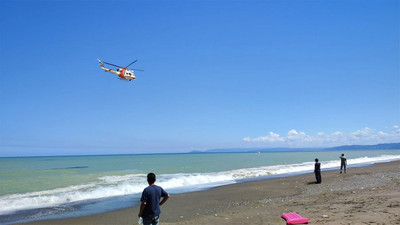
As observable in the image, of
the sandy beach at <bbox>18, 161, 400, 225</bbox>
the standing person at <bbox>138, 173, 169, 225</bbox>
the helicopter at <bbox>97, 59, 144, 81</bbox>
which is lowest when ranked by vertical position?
the sandy beach at <bbox>18, 161, 400, 225</bbox>

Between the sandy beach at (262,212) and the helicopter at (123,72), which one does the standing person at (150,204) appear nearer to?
the sandy beach at (262,212)

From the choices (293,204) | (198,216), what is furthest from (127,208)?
(293,204)

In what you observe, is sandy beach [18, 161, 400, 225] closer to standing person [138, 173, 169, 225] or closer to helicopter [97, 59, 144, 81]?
standing person [138, 173, 169, 225]

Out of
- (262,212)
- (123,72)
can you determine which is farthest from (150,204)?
(123,72)

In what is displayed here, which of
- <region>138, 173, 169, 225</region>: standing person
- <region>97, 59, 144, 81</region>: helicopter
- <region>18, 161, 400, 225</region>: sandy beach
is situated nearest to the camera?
<region>138, 173, 169, 225</region>: standing person

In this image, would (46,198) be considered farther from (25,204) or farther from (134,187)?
(134,187)

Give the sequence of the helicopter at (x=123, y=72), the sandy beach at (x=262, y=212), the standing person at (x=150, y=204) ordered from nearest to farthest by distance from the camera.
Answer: the standing person at (x=150, y=204)
the sandy beach at (x=262, y=212)
the helicopter at (x=123, y=72)

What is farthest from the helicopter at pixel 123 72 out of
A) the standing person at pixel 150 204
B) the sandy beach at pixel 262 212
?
the standing person at pixel 150 204

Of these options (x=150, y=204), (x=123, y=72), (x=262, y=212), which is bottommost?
(x=262, y=212)

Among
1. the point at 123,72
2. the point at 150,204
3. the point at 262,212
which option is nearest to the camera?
the point at 150,204

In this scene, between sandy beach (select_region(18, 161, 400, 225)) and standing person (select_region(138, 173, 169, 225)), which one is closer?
standing person (select_region(138, 173, 169, 225))

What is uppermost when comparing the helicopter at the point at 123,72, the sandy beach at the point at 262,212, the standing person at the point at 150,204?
the helicopter at the point at 123,72

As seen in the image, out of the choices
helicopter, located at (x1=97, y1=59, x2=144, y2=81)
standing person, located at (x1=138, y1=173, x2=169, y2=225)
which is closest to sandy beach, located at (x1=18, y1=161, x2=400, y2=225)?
standing person, located at (x1=138, y1=173, x2=169, y2=225)

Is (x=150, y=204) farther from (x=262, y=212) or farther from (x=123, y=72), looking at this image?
(x=123, y=72)
